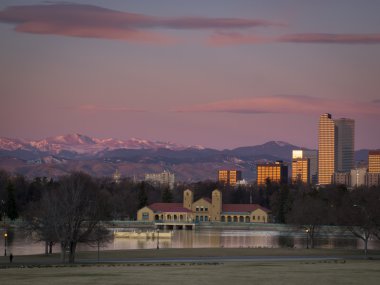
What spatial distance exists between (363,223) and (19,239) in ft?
179

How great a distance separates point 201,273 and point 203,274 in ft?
3.11

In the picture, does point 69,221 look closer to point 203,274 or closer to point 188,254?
point 188,254

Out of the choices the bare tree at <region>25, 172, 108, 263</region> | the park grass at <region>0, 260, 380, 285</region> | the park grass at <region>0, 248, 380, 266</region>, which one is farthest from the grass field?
the park grass at <region>0, 248, 380, 266</region>

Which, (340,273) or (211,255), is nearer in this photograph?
(340,273)

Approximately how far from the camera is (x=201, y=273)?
63.3 m

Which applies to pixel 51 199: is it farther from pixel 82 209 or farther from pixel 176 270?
pixel 176 270

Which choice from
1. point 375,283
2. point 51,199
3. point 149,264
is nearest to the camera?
point 375,283

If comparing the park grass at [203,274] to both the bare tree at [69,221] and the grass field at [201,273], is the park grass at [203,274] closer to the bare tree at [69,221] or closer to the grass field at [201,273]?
the grass field at [201,273]

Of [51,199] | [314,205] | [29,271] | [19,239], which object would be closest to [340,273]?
[29,271]

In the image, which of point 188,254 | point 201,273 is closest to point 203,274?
point 201,273

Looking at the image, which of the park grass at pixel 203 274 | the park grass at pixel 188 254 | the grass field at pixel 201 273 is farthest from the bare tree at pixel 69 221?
the park grass at pixel 203 274

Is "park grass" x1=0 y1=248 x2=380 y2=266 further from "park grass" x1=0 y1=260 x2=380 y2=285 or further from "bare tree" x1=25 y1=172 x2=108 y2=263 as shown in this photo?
"park grass" x1=0 y1=260 x2=380 y2=285

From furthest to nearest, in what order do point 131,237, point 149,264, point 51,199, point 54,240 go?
point 131,237, point 51,199, point 54,240, point 149,264

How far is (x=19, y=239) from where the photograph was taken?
135 m
